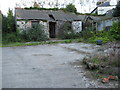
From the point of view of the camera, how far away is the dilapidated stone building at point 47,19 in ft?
70.0

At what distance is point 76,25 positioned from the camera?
25.1 m

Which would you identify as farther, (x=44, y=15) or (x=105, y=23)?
(x=44, y=15)

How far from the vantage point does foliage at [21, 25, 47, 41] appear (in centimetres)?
1979

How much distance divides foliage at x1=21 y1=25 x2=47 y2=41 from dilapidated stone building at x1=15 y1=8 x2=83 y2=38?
4.69 ft

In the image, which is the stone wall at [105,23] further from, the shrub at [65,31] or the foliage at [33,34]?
the foliage at [33,34]

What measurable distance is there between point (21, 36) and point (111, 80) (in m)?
17.5

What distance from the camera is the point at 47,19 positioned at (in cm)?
2269

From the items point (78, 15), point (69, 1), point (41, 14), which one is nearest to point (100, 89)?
point (41, 14)

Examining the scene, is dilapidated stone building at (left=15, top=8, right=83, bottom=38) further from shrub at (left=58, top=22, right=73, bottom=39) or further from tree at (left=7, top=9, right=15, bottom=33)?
tree at (left=7, top=9, right=15, bottom=33)

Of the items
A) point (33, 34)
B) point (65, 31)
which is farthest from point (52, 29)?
point (33, 34)

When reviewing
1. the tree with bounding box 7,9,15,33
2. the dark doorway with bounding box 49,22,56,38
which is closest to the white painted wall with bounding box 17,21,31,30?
the tree with bounding box 7,9,15,33

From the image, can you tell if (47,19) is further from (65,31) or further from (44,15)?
(65,31)

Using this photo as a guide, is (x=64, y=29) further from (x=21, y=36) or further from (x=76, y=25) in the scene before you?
(x=21, y=36)

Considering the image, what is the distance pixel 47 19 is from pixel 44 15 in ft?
4.00
